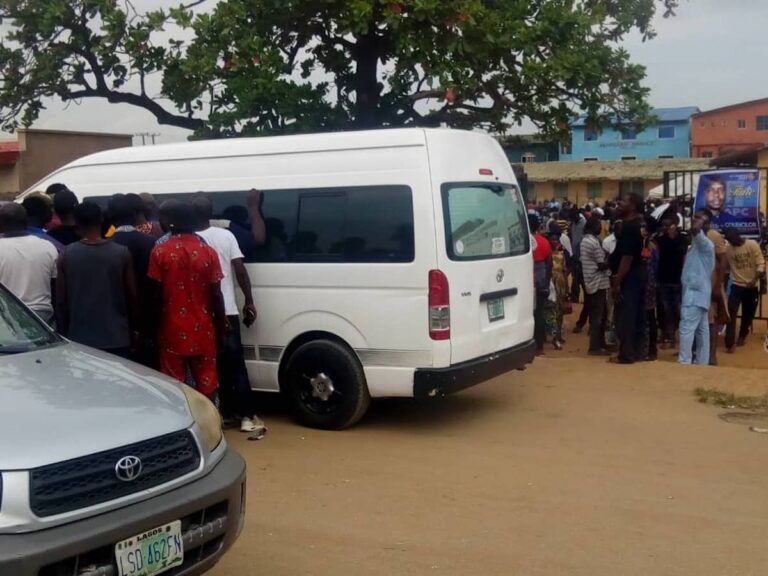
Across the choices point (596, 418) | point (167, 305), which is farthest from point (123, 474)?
point (596, 418)

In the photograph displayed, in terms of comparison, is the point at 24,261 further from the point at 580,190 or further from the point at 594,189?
the point at 580,190

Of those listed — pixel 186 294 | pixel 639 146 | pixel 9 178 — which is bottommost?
pixel 186 294

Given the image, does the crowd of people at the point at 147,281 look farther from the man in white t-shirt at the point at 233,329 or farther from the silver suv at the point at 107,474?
the silver suv at the point at 107,474

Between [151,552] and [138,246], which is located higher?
[138,246]

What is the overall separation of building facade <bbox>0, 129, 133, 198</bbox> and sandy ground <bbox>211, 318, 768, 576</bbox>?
1553 centimetres

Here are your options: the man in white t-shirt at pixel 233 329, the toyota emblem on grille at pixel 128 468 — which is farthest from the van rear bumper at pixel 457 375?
the toyota emblem on grille at pixel 128 468

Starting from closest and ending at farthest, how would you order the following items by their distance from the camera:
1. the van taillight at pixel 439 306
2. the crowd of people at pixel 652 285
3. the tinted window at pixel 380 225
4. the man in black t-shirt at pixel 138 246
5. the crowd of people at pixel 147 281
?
the crowd of people at pixel 147 281, the man in black t-shirt at pixel 138 246, the van taillight at pixel 439 306, the tinted window at pixel 380 225, the crowd of people at pixel 652 285

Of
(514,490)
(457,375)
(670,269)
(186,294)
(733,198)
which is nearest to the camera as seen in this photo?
(514,490)

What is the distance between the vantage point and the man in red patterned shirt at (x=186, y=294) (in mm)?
6137

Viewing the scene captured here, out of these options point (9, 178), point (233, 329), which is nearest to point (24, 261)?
point (233, 329)

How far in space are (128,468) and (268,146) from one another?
437 cm

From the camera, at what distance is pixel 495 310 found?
722cm

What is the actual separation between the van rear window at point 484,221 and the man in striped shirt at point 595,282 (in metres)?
3.38

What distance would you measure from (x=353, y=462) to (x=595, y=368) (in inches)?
170
